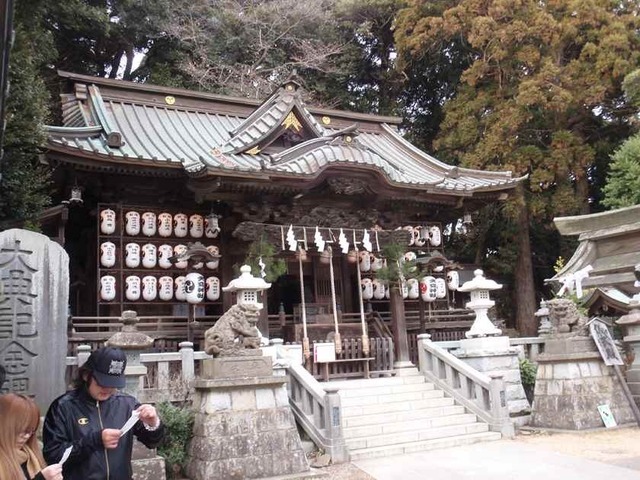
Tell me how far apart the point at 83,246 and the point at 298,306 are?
213 inches

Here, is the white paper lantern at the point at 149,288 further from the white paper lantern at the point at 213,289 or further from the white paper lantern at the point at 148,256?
the white paper lantern at the point at 213,289

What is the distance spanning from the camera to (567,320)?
10.5 metres

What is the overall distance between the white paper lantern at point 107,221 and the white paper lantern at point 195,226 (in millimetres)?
1662

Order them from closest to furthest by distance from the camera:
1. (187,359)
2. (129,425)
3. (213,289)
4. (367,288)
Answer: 1. (129,425)
2. (187,359)
3. (213,289)
4. (367,288)

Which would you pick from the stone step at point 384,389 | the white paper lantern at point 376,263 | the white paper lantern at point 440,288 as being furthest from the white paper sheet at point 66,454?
the white paper lantern at point 440,288

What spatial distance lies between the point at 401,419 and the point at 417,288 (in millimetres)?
4387

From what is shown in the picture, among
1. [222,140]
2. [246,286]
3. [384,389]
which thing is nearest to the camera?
[246,286]

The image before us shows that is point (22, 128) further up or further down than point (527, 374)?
further up

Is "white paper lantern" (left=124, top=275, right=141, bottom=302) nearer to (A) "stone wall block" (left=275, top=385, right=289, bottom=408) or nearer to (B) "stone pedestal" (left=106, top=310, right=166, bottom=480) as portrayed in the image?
(B) "stone pedestal" (left=106, top=310, right=166, bottom=480)

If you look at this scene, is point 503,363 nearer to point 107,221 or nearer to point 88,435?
point 107,221

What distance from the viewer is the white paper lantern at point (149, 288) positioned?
12.3 m

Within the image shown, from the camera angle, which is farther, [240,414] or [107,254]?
[107,254]

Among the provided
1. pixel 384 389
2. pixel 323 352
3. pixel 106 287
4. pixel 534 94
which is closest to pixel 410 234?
pixel 323 352

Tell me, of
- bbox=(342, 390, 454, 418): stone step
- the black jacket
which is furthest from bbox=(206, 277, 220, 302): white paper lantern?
the black jacket
